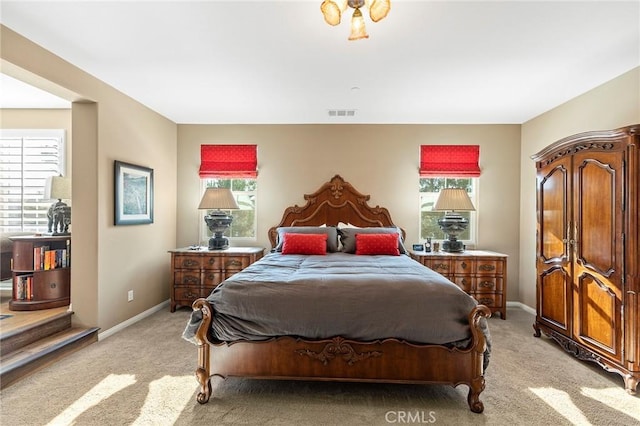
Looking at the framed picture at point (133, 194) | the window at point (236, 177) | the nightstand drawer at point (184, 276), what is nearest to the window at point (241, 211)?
the window at point (236, 177)

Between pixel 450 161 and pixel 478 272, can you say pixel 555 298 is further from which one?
pixel 450 161

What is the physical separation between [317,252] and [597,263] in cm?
260

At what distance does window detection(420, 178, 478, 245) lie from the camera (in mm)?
4758

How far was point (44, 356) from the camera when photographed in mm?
2695

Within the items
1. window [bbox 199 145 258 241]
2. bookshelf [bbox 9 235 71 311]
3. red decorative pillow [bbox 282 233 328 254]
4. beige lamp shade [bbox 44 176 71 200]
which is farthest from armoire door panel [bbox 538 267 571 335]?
beige lamp shade [bbox 44 176 71 200]

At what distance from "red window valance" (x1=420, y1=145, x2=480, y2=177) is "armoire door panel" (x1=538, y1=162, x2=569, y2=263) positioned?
1.19m

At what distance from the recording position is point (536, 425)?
200 cm

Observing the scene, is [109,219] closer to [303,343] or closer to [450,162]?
[303,343]

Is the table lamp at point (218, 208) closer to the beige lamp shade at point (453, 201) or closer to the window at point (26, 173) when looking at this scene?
the window at point (26, 173)

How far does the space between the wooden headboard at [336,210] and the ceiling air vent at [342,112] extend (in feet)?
2.80

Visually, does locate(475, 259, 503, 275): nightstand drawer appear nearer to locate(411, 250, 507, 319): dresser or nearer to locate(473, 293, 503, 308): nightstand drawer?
locate(411, 250, 507, 319): dresser

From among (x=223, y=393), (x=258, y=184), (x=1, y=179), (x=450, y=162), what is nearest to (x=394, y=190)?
(x=450, y=162)

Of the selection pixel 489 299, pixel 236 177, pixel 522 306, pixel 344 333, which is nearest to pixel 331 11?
pixel 344 333

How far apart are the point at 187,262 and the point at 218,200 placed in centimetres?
90
